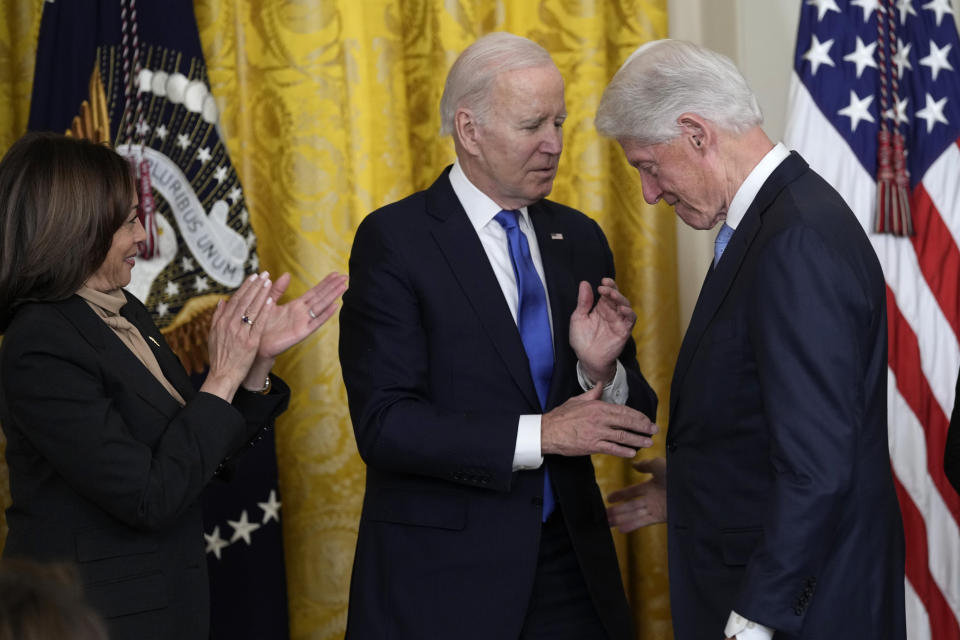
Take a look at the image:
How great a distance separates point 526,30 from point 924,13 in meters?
1.31

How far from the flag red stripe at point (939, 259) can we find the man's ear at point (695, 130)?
1.64m

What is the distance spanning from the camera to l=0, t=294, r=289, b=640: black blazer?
2.20 metres

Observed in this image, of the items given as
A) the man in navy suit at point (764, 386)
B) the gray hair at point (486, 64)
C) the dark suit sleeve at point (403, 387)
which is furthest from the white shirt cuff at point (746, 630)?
the gray hair at point (486, 64)

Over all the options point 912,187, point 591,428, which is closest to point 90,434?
point 591,428

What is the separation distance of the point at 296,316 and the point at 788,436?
1221mm

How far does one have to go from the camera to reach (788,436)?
6.06ft

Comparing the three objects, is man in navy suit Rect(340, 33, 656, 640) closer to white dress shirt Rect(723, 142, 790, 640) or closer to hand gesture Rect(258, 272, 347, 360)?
hand gesture Rect(258, 272, 347, 360)

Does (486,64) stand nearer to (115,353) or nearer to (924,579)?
(115,353)

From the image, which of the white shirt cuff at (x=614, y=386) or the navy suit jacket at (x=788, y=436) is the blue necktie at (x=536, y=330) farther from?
the navy suit jacket at (x=788, y=436)

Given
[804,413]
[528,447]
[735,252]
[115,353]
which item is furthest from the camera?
[528,447]

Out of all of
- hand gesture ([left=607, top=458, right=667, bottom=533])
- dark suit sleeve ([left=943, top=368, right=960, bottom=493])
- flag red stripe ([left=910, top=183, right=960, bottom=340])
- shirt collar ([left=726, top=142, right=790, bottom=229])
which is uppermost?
shirt collar ([left=726, top=142, right=790, bottom=229])

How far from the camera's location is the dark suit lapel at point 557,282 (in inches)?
105

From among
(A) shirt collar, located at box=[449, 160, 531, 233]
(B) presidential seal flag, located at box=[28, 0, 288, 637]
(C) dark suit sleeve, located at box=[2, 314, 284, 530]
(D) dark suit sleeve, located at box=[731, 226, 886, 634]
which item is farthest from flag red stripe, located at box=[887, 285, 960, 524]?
(C) dark suit sleeve, located at box=[2, 314, 284, 530]

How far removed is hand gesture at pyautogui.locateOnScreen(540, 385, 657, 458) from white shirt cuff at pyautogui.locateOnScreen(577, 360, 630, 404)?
0.69 feet
